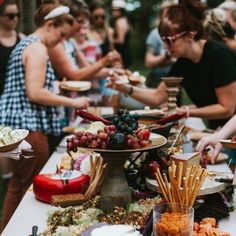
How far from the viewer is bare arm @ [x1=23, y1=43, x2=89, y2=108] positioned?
2980 millimetres

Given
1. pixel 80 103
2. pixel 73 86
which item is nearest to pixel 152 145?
pixel 80 103

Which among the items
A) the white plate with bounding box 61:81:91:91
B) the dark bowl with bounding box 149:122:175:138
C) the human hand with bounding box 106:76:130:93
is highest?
the dark bowl with bounding box 149:122:175:138

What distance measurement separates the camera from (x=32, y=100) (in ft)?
10.0

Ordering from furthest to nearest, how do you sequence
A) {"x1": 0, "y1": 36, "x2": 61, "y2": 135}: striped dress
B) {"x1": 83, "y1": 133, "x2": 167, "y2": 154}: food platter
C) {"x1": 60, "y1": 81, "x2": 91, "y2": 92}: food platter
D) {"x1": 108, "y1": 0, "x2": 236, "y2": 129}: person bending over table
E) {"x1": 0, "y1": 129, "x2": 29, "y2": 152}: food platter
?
{"x1": 60, "y1": 81, "x2": 91, "y2": 92}: food platter → {"x1": 0, "y1": 36, "x2": 61, "y2": 135}: striped dress → {"x1": 108, "y1": 0, "x2": 236, "y2": 129}: person bending over table → {"x1": 0, "y1": 129, "x2": 29, "y2": 152}: food platter → {"x1": 83, "y1": 133, "x2": 167, "y2": 154}: food platter

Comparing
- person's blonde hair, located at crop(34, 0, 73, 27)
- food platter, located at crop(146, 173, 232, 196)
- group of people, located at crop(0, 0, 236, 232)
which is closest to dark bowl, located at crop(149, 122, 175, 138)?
food platter, located at crop(146, 173, 232, 196)

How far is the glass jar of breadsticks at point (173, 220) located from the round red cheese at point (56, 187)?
565 millimetres

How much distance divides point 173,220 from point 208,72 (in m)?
1.58

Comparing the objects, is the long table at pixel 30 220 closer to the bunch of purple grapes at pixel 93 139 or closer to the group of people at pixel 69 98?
the bunch of purple grapes at pixel 93 139

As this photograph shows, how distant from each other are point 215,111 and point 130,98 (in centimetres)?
71

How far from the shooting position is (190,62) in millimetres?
3096

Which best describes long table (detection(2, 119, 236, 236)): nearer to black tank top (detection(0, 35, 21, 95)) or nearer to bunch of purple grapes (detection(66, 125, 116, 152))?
bunch of purple grapes (detection(66, 125, 116, 152))

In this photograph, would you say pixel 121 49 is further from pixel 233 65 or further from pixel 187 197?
pixel 187 197

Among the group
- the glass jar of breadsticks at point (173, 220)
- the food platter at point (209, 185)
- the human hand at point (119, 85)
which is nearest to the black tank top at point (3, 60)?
the human hand at point (119, 85)

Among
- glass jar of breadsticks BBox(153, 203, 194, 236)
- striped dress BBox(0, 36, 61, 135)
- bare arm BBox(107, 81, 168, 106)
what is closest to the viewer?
glass jar of breadsticks BBox(153, 203, 194, 236)
